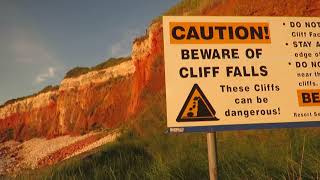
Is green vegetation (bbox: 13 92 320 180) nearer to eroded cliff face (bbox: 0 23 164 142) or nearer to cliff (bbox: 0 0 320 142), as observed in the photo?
cliff (bbox: 0 0 320 142)

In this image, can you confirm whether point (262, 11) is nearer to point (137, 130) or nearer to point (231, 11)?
point (231, 11)

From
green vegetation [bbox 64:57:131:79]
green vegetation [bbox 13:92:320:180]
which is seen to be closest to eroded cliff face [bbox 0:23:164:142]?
green vegetation [bbox 64:57:131:79]

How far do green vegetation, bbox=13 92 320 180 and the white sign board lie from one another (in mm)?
570

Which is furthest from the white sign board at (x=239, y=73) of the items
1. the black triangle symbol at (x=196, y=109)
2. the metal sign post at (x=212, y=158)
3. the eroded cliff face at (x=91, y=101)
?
the eroded cliff face at (x=91, y=101)

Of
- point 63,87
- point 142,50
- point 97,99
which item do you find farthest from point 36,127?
point 142,50

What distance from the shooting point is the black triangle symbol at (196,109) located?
3326 mm

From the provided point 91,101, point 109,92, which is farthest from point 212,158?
point 91,101

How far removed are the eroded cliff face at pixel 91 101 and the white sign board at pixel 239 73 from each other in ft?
89.4

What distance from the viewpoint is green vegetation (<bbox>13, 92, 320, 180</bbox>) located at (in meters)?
4.99

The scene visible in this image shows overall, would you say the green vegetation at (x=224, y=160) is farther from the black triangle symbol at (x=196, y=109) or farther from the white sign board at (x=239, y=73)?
the black triangle symbol at (x=196, y=109)

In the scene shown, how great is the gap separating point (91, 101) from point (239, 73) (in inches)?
2076

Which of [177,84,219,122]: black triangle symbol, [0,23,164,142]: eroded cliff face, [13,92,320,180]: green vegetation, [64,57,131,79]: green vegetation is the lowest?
[13,92,320,180]: green vegetation

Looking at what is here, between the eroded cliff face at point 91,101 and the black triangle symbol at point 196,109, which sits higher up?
the eroded cliff face at point 91,101

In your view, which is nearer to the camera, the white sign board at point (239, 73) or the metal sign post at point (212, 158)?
the metal sign post at point (212, 158)
